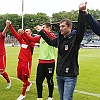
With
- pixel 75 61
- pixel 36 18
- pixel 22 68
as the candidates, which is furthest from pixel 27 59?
pixel 36 18

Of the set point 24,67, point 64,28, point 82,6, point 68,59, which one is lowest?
point 24,67

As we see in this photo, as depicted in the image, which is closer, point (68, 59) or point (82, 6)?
point (82, 6)

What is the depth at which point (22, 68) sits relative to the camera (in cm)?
750

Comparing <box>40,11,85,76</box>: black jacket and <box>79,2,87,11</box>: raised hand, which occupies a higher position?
<box>79,2,87,11</box>: raised hand

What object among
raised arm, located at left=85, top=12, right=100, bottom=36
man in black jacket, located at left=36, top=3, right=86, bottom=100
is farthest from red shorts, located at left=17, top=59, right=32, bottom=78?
raised arm, located at left=85, top=12, right=100, bottom=36

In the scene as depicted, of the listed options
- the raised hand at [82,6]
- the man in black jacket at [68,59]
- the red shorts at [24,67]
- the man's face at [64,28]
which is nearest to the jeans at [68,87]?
the man in black jacket at [68,59]

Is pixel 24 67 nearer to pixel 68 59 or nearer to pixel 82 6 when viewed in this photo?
pixel 68 59

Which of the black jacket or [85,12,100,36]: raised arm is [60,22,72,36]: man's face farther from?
[85,12,100,36]: raised arm

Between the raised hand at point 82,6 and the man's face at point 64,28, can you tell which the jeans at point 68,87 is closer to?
the man's face at point 64,28

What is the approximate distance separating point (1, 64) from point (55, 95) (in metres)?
1.94

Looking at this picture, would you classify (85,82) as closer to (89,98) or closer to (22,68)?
(89,98)

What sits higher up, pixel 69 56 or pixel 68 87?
pixel 69 56

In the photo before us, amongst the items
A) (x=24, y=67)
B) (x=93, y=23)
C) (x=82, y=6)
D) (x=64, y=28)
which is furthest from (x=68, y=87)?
(x=24, y=67)

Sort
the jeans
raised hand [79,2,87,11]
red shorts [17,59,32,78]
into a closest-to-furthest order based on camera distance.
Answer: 1. raised hand [79,2,87,11]
2. the jeans
3. red shorts [17,59,32,78]
